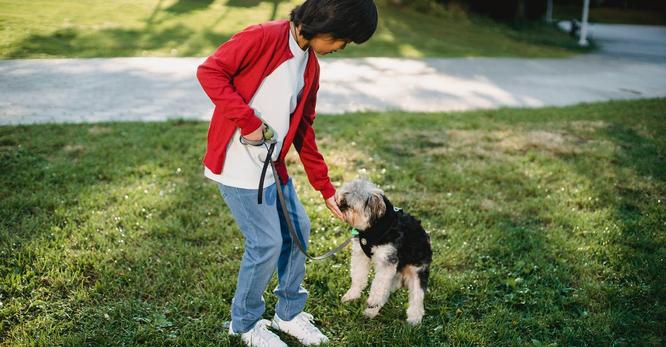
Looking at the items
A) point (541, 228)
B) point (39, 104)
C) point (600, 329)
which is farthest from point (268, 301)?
point (39, 104)

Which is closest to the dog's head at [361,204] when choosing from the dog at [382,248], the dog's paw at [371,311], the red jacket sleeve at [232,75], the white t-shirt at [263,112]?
the dog at [382,248]

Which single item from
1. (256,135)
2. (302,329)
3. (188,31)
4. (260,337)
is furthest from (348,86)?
(256,135)

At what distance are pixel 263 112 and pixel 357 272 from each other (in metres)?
1.55

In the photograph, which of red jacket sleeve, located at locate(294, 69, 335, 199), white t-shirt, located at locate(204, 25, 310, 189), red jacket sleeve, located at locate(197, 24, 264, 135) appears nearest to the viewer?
red jacket sleeve, located at locate(197, 24, 264, 135)

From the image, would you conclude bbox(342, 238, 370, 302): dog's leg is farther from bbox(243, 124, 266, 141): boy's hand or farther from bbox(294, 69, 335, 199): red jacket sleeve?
bbox(243, 124, 266, 141): boy's hand

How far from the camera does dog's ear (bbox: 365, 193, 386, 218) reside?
326 centimetres

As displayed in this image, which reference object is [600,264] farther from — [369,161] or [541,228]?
[369,161]

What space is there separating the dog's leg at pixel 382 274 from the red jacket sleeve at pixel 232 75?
1375 millimetres

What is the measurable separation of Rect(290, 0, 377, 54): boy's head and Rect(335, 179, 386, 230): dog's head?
1.03m

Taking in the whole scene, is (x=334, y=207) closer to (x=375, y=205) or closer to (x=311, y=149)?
(x=375, y=205)

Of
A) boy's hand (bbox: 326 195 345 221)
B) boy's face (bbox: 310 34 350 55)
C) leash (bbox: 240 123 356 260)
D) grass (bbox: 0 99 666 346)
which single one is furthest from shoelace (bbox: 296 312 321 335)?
boy's face (bbox: 310 34 350 55)

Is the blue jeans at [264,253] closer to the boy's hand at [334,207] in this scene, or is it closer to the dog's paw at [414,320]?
the boy's hand at [334,207]

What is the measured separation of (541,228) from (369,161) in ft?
7.31

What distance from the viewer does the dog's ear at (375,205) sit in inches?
128
